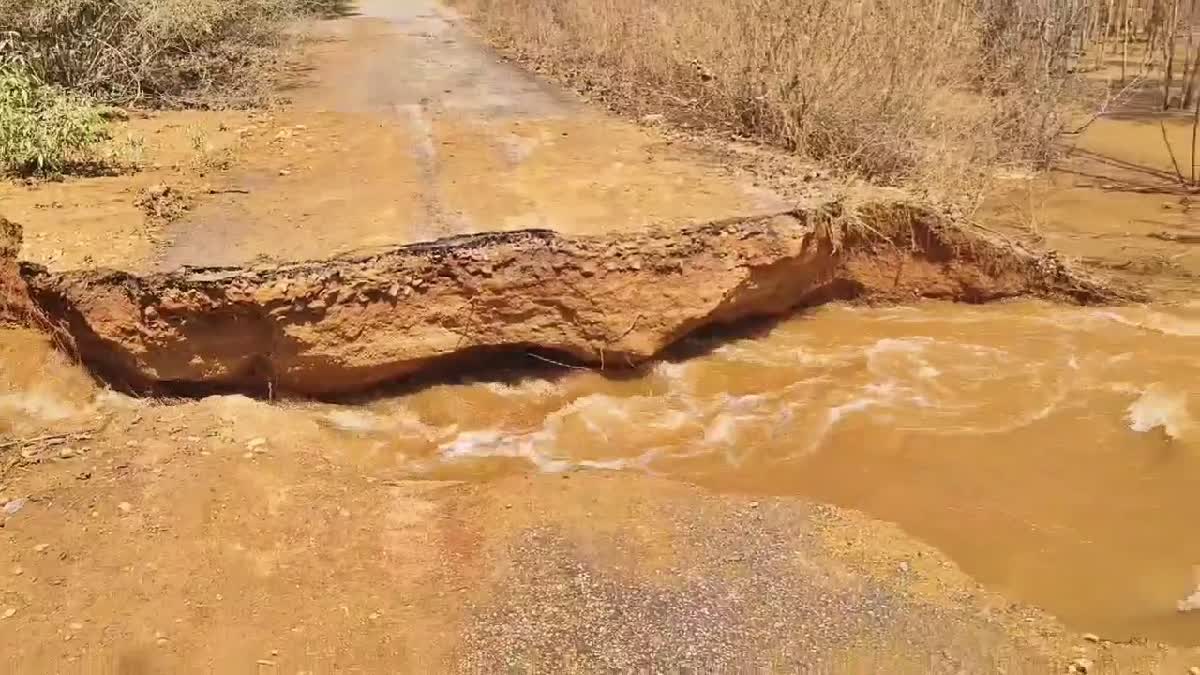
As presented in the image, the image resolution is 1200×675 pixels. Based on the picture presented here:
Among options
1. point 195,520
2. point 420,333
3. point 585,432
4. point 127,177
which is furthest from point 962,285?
point 127,177

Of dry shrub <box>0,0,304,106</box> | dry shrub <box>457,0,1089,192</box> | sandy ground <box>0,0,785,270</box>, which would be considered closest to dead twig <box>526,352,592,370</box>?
sandy ground <box>0,0,785,270</box>

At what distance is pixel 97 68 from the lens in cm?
704

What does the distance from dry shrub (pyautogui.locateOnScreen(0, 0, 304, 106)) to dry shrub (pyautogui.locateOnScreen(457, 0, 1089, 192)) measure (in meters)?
2.99

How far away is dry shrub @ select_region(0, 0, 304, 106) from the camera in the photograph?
6.56 m

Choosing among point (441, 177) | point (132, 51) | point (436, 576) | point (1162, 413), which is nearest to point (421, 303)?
point (441, 177)

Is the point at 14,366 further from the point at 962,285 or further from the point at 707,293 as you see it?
the point at 962,285

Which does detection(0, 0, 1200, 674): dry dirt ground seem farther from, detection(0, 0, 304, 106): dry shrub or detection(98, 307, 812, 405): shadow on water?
detection(0, 0, 304, 106): dry shrub

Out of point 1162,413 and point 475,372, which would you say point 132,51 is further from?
point 1162,413

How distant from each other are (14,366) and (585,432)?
263cm

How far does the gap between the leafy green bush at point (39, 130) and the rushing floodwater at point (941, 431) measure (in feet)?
5.50

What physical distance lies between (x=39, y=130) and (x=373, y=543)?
3.47 meters

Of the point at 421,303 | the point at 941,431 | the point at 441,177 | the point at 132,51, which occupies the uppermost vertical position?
the point at 132,51

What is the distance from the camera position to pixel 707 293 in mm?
4801

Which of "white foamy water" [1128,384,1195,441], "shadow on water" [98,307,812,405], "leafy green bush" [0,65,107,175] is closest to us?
"white foamy water" [1128,384,1195,441]
